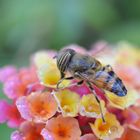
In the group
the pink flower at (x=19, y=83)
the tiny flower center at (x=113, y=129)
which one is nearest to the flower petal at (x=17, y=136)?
the pink flower at (x=19, y=83)

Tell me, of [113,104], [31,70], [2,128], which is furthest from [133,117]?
[2,128]

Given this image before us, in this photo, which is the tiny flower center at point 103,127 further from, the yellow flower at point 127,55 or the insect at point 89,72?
the yellow flower at point 127,55

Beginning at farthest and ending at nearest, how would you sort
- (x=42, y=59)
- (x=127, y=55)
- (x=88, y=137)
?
(x=127, y=55)
(x=42, y=59)
(x=88, y=137)

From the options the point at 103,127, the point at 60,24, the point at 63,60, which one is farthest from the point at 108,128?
the point at 60,24

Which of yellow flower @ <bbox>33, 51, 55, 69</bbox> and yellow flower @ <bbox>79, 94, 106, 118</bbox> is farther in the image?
yellow flower @ <bbox>33, 51, 55, 69</bbox>

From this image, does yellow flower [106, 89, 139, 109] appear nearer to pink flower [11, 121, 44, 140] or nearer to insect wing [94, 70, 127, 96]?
insect wing [94, 70, 127, 96]

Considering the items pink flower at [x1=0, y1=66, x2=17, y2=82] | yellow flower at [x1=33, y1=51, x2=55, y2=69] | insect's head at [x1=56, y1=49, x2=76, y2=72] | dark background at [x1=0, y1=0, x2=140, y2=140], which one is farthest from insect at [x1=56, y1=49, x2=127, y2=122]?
dark background at [x1=0, y1=0, x2=140, y2=140]

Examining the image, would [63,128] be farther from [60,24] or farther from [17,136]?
[60,24]
